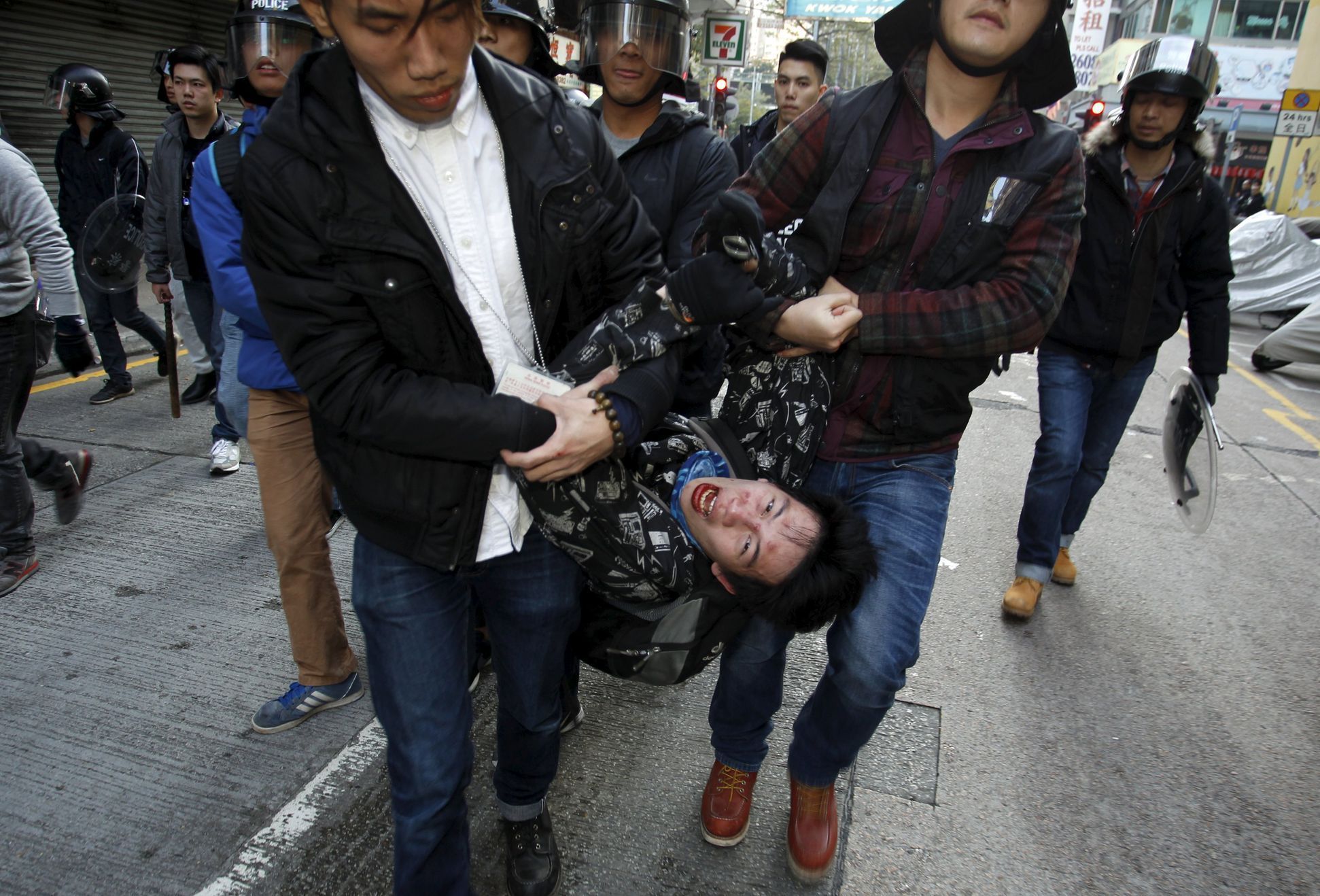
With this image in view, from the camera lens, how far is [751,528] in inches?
79.2

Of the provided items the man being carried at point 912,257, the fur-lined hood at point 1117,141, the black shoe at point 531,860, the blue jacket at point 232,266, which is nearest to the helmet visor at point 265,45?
the blue jacket at point 232,266

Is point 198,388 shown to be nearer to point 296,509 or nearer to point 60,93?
point 60,93

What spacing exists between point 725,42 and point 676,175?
1810cm

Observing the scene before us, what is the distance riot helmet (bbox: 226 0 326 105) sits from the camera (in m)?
2.85

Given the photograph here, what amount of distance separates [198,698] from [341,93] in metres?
2.28

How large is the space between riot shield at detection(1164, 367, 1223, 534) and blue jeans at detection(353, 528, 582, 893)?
10.1 ft

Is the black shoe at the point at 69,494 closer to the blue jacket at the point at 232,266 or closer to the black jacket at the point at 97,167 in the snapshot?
the blue jacket at the point at 232,266

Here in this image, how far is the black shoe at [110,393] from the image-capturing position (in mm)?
6070

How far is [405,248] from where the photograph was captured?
1.51 meters

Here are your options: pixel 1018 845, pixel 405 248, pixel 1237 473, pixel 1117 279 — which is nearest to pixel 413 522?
pixel 405 248

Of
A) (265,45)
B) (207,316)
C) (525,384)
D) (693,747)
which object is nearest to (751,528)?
(525,384)

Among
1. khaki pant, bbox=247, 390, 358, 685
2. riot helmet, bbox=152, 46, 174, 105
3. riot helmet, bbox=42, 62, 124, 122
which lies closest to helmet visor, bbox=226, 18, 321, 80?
khaki pant, bbox=247, 390, 358, 685

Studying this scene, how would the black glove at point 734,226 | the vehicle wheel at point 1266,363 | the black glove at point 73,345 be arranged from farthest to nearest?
1. the vehicle wheel at point 1266,363
2. the black glove at point 73,345
3. the black glove at point 734,226

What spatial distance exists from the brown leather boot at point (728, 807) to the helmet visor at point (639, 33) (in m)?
2.19
